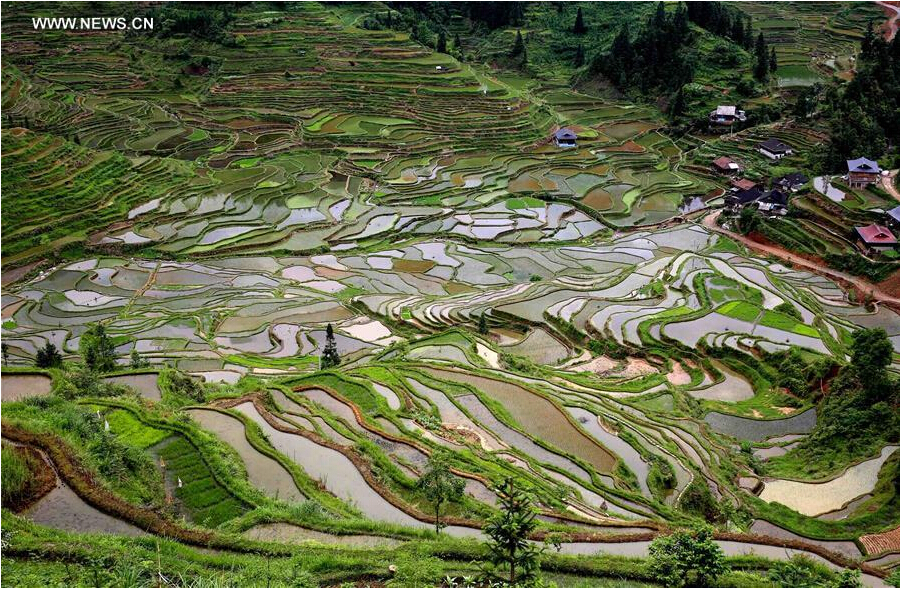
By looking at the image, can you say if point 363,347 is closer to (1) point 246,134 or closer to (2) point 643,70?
(1) point 246,134

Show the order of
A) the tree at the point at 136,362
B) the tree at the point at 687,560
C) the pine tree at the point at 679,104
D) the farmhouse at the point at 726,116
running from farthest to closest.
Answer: the pine tree at the point at 679,104, the farmhouse at the point at 726,116, the tree at the point at 136,362, the tree at the point at 687,560

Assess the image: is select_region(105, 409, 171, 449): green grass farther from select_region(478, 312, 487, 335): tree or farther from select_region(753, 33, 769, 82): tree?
select_region(753, 33, 769, 82): tree

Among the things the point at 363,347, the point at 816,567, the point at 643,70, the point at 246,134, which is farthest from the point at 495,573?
the point at 643,70

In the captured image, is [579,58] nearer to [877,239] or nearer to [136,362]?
[877,239]

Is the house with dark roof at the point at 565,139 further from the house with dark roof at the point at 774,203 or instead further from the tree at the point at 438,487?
the tree at the point at 438,487

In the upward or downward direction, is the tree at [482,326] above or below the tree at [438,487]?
below

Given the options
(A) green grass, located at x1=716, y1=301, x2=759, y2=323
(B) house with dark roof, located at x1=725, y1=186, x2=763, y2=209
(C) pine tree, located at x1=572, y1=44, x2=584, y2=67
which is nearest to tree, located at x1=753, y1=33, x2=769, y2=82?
(C) pine tree, located at x1=572, y1=44, x2=584, y2=67

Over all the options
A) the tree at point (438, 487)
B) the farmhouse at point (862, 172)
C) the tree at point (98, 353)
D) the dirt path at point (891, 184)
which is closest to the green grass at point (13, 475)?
the tree at point (438, 487)
